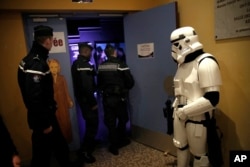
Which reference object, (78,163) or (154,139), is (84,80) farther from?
(154,139)

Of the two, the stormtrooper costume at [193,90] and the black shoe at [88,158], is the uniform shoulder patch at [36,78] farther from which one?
the black shoe at [88,158]

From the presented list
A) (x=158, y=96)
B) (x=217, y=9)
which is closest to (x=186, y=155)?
→ (x=158, y=96)

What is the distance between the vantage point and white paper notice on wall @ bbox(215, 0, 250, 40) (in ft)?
6.24

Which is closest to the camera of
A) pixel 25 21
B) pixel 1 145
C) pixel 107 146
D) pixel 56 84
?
pixel 1 145

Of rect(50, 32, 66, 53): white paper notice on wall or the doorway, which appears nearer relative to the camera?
rect(50, 32, 66, 53): white paper notice on wall

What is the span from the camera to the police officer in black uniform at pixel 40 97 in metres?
1.97

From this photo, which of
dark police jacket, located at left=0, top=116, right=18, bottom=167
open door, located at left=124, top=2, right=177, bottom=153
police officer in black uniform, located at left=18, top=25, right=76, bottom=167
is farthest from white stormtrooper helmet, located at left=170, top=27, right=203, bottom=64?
dark police jacket, located at left=0, top=116, right=18, bottom=167

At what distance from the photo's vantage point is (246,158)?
5.87 ft

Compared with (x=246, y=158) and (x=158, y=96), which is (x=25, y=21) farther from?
(x=246, y=158)

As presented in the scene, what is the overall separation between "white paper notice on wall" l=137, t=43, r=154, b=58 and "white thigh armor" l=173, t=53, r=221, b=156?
0.85 metres

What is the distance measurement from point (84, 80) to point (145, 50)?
864mm

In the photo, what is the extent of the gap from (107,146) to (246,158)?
6.55ft

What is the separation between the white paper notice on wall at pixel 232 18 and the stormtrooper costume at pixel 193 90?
0.35 metres

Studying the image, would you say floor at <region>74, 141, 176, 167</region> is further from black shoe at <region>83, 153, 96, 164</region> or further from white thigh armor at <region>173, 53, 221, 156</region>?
white thigh armor at <region>173, 53, 221, 156</region>
